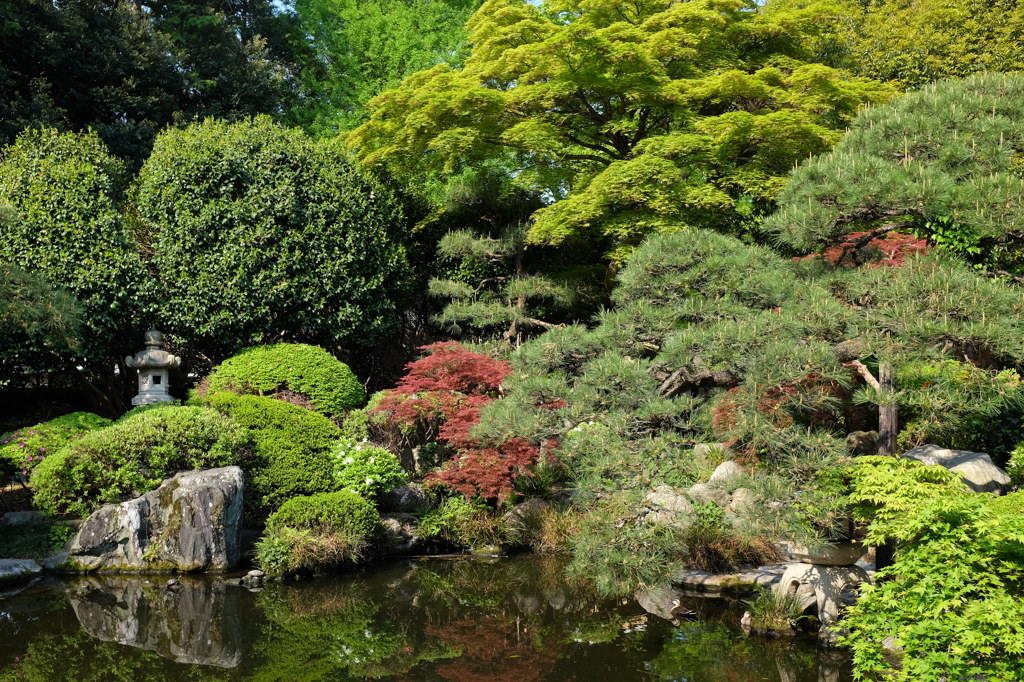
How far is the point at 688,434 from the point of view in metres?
5.30

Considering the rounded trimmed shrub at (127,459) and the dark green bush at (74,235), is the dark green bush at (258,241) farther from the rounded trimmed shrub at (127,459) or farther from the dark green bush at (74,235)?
the rounded trimmed shrub at (127,459)

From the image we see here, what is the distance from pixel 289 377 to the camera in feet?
33.4

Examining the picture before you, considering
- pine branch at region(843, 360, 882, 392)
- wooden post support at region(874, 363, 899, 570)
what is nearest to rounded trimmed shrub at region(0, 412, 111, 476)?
pine branch at region(843, 360, 882, 392)

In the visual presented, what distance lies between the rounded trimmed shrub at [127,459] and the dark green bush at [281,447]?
15.4 inches

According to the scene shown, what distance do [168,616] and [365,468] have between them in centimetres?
286

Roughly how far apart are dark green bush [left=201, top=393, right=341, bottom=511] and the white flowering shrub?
5.5 inches

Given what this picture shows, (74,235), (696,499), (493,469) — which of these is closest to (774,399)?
(696,499)

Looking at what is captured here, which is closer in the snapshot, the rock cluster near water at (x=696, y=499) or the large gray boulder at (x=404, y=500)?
the rock cluster near water at (x=696, y=499)

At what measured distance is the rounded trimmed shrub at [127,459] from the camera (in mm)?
8258

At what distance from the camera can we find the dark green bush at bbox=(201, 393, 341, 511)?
345 inches

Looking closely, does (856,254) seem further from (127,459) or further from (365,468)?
(127,459)

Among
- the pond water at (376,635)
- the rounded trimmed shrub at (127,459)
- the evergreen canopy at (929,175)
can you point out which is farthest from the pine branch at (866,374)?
the rounded trimmed shrub at (127,459)

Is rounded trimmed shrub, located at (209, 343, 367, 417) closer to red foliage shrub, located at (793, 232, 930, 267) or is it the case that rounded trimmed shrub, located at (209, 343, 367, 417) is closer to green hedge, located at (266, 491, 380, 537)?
green hedge, located at (266, 491, 380, 537)

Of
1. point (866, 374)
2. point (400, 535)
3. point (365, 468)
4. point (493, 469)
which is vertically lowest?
point (400, 535)
